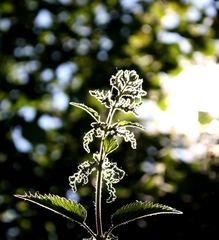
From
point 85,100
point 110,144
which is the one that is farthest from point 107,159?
point 85,100

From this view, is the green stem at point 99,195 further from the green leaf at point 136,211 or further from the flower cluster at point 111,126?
the green leaf at point 136,211

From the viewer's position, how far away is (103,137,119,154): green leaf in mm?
954

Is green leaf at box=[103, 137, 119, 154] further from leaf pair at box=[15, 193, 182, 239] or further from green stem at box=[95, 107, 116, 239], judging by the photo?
leaf pair at box=[15, 193, 182, 239]

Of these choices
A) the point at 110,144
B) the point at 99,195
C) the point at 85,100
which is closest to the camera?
the point at 99,195

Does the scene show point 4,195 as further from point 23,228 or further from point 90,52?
point 90,52

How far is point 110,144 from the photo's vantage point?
0.97 metres

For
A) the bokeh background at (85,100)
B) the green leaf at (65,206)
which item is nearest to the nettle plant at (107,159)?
the green leaf at (65,206)

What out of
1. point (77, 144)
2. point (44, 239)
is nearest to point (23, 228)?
point (44, 239)

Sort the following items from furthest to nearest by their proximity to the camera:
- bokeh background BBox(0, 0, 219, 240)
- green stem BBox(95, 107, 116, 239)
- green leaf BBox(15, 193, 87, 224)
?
bokeh background BBox(0, 0, 219, 240) < green leaf BBox(15, 193, 87, 224) < green stem BBox(95, 107, 116, 239)

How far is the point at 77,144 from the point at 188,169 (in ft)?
4.59

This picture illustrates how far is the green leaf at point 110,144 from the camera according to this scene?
37.6 inches

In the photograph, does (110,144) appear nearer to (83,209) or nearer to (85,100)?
(83,209)

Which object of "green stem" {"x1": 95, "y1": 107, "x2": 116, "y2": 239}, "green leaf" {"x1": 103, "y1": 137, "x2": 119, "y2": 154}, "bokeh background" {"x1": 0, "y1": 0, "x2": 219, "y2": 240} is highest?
"bokeh background" {"x1": 0, "y1": 0, "x2": 219, "y2": 240}

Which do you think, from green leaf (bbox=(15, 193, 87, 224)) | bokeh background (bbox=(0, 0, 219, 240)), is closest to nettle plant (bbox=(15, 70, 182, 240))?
green leaf (bbox=(15, 193, 87, 224))
